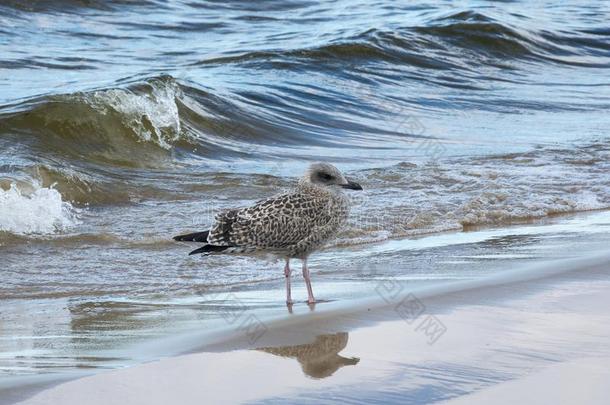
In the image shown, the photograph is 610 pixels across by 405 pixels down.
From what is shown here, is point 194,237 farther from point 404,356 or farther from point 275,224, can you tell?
point 404,356

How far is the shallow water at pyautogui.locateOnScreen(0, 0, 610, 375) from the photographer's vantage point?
7070 mm

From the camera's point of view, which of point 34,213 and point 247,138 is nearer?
point 34,213

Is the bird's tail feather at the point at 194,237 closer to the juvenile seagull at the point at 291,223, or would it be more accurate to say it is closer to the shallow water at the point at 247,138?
the juvenile seagull at the point at 291,223

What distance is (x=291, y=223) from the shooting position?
644 cm

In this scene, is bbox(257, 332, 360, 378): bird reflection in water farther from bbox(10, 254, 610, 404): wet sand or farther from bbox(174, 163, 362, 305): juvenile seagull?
bbox(174, 163, 362, 305): juvenile seagull

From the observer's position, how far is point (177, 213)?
9242mm

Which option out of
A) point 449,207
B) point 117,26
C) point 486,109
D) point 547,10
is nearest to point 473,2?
point 547,10

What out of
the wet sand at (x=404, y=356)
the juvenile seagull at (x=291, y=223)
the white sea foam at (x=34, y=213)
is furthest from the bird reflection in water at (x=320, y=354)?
the white sea foam at (x=34, y=213)

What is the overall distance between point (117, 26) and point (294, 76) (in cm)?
457

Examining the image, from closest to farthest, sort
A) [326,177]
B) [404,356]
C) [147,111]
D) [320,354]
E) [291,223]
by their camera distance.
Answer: [404,356] < [320,354] < [291,223] < [326,177] < [147,111]

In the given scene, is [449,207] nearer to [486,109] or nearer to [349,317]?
[349,317]

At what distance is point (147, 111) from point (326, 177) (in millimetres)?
6684

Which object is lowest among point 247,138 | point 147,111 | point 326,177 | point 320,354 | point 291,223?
point 247,138

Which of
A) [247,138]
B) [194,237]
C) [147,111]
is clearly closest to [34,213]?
[194,237]
